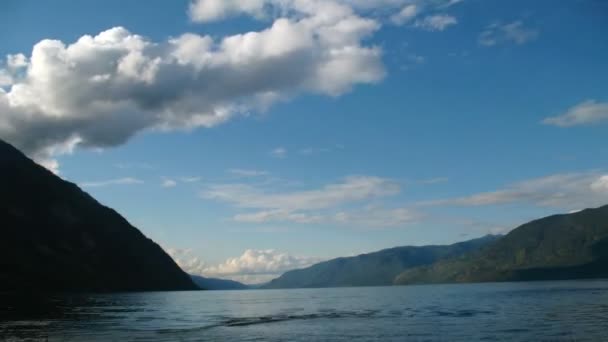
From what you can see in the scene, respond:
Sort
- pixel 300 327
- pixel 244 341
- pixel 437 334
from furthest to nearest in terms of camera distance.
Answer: pixel 300 327 → pixel 437 334 → pixel 244 341

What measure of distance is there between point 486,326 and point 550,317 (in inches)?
802

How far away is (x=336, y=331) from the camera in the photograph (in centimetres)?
7562

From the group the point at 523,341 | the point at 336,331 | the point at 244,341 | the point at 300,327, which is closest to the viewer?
the point at 523,341

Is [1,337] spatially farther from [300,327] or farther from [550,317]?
[550,317]

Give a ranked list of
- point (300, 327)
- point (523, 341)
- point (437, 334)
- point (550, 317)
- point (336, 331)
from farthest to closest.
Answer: point (550, 317)
point (300, 327)
point (336, 331)
point (437, 334)
point (523, 341)

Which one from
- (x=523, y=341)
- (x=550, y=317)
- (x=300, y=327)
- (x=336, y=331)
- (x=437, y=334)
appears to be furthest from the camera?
(x=550, y=317)

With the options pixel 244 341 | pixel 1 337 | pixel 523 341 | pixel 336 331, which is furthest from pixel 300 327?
pixel 1 337

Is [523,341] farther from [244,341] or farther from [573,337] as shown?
[244,341]

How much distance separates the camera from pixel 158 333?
73.4 m

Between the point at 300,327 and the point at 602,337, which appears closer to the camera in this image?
the point at 602,337

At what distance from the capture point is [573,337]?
62188 mm

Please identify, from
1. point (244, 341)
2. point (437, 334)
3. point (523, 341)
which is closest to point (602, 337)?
point (523, 341)

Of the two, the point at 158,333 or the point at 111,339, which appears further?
the point at 158,333

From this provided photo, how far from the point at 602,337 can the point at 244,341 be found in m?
40.6
